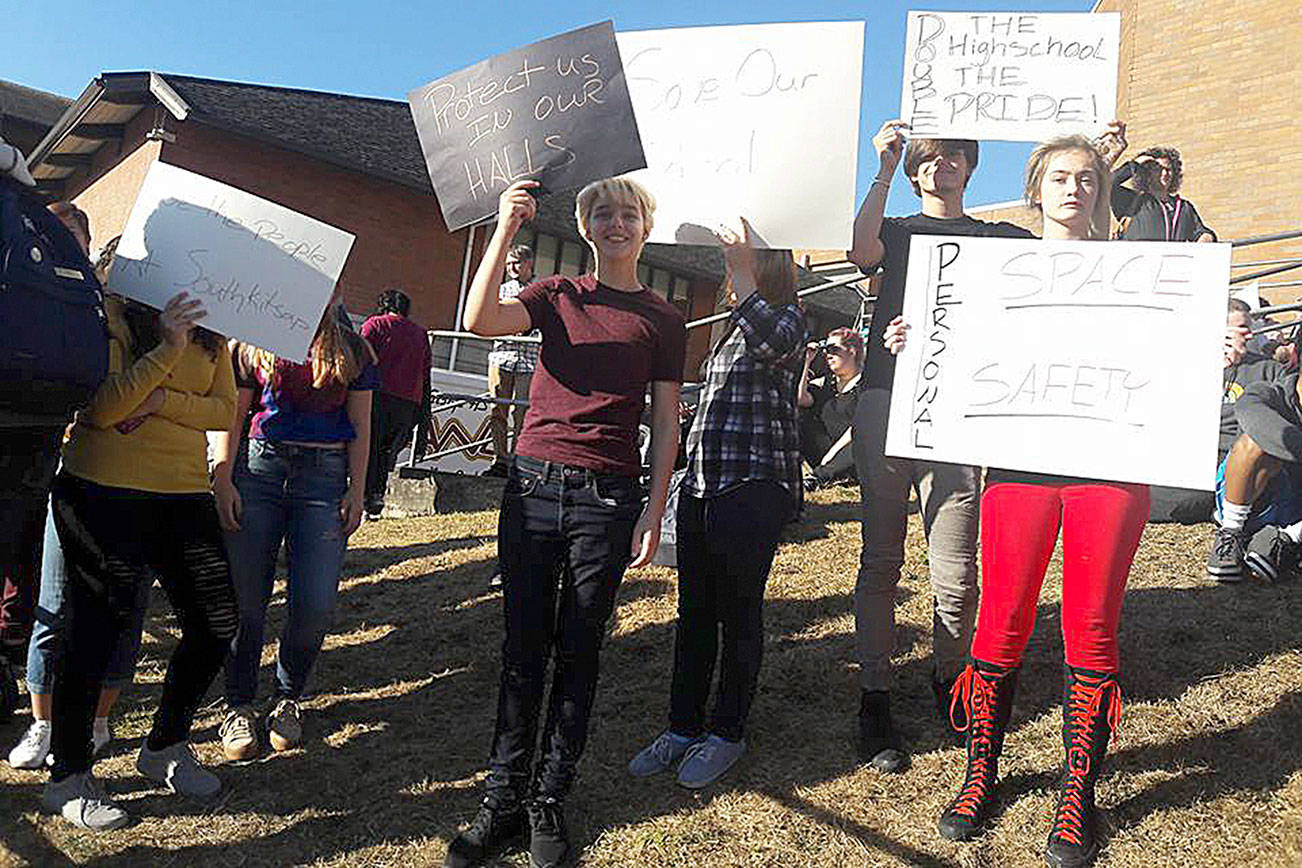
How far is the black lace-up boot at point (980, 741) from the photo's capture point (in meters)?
2.65

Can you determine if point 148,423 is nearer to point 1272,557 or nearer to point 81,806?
point 81,806

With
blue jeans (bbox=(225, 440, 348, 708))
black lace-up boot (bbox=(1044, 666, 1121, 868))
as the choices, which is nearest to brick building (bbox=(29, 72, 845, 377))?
blue jeans (bbox=(225, 440, 348, 708))

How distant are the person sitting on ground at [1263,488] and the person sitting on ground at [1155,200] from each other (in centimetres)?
109

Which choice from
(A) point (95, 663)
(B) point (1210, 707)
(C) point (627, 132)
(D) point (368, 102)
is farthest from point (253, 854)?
(D) point (368, 102)

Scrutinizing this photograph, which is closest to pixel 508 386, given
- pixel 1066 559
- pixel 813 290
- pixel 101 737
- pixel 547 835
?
pixel 813 290

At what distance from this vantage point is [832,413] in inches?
287

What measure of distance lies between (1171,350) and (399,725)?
3255mm

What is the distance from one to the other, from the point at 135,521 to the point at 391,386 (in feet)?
9.68

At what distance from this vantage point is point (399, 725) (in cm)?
388

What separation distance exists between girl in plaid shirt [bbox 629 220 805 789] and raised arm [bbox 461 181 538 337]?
26.6 inches

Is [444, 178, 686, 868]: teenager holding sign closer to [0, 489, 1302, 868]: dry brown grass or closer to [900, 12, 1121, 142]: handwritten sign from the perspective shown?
[0, 489, 1302, 868]: dry brown grass

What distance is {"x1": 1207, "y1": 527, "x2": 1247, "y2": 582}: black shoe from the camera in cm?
445

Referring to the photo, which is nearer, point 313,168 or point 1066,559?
point 1066,559

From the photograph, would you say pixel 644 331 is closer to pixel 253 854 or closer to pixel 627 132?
pixel 627 132
